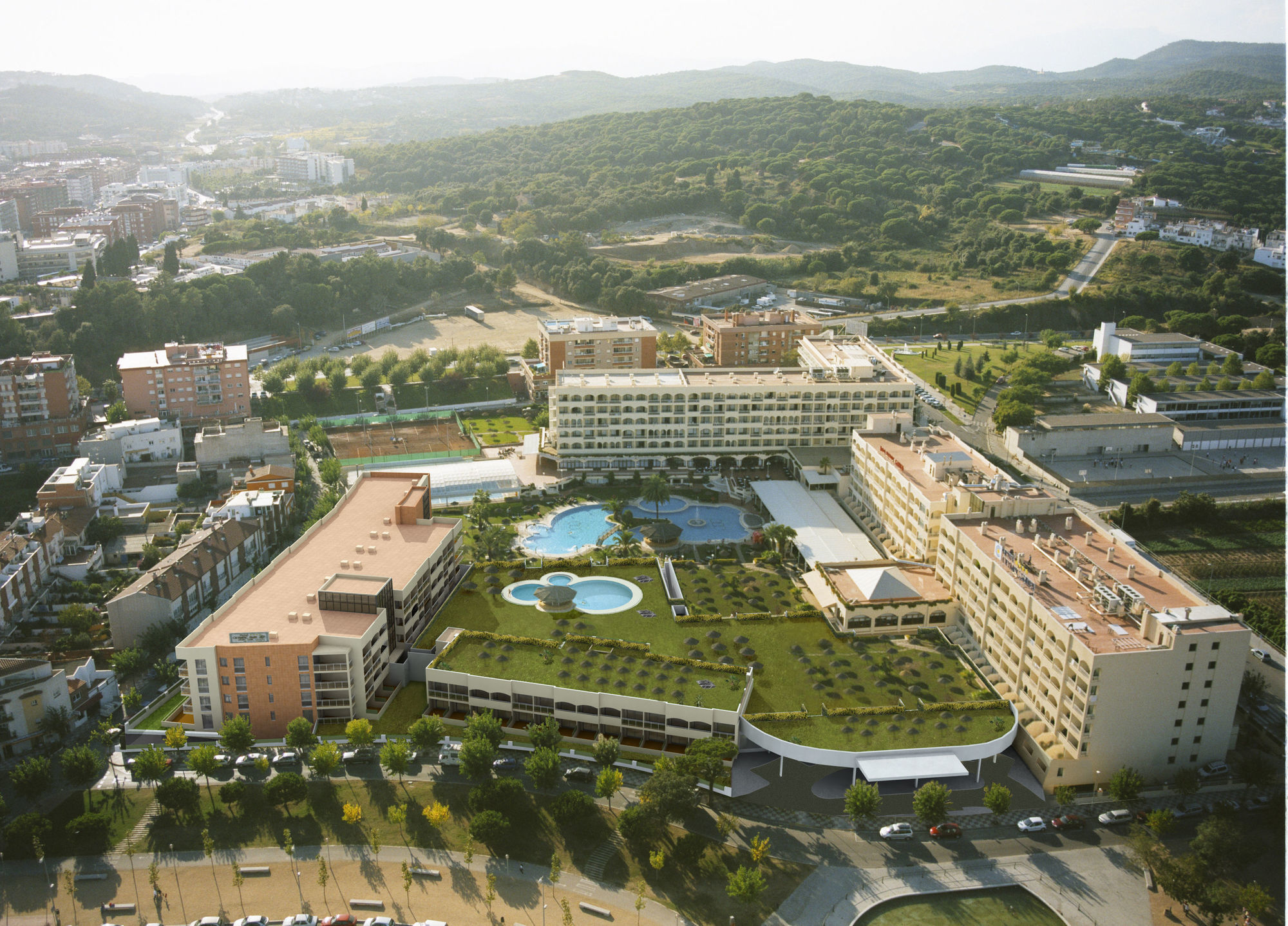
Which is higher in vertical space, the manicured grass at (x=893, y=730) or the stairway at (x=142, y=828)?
the manicured grass at (x=893, y=730)

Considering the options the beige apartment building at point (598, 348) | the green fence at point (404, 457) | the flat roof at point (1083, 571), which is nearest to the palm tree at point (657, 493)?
the green fence at point (404, 457)

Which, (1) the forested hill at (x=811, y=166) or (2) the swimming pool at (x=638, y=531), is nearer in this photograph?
(2) the swimming pool at (x=638, y=531)

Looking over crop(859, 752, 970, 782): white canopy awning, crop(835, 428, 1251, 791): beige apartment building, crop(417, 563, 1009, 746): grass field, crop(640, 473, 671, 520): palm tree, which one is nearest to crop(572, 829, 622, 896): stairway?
crop(417, 563, 1009, 746): grass field

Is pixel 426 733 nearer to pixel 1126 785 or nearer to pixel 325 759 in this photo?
pixel 325 759

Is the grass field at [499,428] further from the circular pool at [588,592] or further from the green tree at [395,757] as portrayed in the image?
the green tree at [395,757]

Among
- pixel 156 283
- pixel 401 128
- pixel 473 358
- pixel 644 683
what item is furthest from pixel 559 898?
pixel 401 128

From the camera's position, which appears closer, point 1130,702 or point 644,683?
point 1130,702

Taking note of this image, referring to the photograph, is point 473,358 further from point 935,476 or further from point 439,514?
point 935,476
